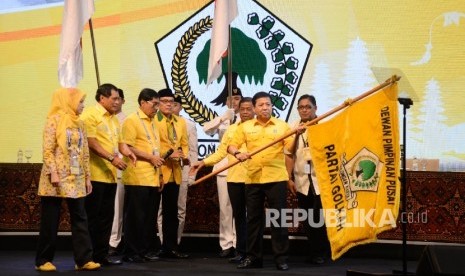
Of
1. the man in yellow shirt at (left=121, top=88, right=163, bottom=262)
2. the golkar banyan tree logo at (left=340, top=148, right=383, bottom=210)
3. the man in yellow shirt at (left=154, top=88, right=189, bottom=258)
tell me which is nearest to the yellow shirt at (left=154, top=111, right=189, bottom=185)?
the man in yellow shirt at (left=154, top=88, right=189, bottom=258)

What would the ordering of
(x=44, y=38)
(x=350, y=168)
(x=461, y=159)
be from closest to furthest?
(x=350, y=168) → (x=461, y=159) → (x=44, y=38)

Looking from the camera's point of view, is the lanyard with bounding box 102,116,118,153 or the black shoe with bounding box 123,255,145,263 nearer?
the lanyard with bounding box 102,116,118,153

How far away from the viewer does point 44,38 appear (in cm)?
858

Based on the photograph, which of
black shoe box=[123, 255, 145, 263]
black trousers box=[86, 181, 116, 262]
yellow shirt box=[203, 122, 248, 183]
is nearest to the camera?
black trousers box=[86, 181, 116, 262]

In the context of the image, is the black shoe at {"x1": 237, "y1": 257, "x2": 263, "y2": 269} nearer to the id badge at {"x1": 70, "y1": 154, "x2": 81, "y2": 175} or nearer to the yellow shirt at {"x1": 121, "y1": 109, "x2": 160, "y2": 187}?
the yellow shirt at {"x1": 121, "y1": 109, "x2": 160, "y2": 187}

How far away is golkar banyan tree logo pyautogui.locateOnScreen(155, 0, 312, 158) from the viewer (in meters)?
8.29

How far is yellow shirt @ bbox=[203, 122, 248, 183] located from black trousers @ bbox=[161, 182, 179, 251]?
1.71 ft

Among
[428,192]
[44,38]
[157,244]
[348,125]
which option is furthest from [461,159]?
[44,38]

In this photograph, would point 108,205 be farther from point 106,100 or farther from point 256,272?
point 256,272

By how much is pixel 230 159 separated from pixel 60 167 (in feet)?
5.55

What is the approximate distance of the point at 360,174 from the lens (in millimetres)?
6309

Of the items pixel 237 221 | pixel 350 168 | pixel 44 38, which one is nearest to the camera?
pixel 350 168

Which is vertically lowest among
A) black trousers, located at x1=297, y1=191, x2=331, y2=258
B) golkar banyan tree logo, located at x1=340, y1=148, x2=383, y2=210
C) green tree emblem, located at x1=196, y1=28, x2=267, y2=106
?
black trousers, located at x1=297, y1=191, x2=331, y2=258

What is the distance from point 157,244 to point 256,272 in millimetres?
1552
